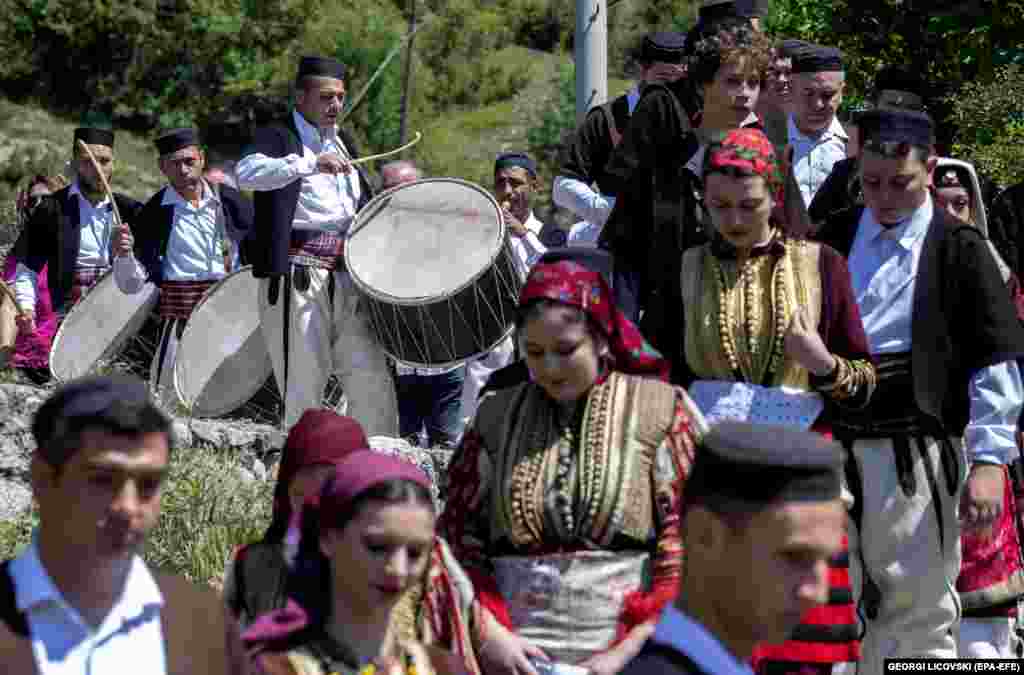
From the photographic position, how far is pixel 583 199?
7184 millimetres

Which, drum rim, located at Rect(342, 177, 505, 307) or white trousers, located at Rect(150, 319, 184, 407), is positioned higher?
drum rim, located at Rect(342, 177, 505, 307)

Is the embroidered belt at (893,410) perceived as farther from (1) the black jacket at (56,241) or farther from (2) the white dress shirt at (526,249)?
(1) the black jacket at (56,241)

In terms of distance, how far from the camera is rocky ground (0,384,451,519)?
314 inches

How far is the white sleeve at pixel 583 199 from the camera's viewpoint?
711cm

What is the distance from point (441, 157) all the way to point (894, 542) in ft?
55.3

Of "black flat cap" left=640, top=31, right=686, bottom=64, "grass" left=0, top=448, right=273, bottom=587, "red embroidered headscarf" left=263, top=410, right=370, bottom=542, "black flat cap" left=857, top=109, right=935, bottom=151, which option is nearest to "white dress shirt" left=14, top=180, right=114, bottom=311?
"grass" left=0, top=448, right=273, bottom=587

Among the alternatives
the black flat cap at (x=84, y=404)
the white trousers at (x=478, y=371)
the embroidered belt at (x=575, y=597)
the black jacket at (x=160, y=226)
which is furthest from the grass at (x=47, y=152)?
the black flat cap at (x=84, y=404)

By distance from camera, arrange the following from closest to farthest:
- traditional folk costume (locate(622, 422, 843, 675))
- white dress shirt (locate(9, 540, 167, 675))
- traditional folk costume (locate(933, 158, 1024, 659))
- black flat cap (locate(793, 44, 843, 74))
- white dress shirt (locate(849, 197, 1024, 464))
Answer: traditional folk costume (locate(622, 422, 843, 675))
white dress shirt (locate(9, 540, 167, 675))
white dress shirt (locate(849, 197, 1024, 464))
traditional folk costume (locate(933, 158, 1024, 659))
black flat cap (locate(793, 44, 843, 74))

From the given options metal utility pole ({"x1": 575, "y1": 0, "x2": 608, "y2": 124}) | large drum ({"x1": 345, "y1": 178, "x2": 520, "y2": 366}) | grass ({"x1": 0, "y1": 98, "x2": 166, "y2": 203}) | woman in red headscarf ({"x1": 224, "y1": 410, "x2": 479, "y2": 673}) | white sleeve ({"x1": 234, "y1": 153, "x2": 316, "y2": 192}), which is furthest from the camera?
grass ({"x1": 0, "y1": 98, "x2": 166, "y2": 203})

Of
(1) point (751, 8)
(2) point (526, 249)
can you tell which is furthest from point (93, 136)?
(1) point (751, 8)

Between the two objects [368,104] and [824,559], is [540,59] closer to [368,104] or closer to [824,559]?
[368,104]

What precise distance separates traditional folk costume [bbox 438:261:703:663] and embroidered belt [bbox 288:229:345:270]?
3.91 meters

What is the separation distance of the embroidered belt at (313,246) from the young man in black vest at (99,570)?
5078 mm

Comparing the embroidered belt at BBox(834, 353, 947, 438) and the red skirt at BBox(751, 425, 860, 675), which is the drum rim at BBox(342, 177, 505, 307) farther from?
the red skirt at BBox(751, 425, 860, 675)
